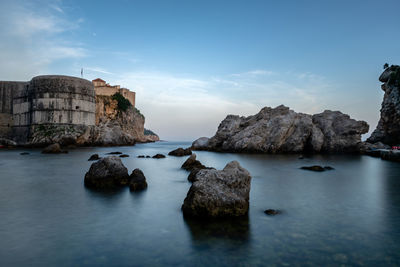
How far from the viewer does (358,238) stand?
6234 millimetres

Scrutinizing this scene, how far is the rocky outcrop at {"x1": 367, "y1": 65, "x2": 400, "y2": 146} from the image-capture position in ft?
140

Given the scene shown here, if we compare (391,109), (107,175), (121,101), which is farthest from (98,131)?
(391,109)

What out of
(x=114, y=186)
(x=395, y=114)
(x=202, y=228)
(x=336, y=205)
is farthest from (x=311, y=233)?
(x=395, y=114)

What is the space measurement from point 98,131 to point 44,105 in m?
9.16

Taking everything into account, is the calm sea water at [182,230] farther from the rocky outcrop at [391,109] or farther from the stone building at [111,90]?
the stone building at [111,90]

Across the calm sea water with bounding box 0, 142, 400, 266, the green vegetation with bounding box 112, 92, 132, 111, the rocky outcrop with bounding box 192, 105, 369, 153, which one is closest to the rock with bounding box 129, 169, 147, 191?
the calm sea water with bounding box 0, 142, 400, 266

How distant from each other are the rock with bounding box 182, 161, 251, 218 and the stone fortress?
41.7 metres

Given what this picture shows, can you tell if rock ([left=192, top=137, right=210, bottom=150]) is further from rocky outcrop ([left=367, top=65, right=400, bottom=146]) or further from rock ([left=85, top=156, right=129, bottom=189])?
rock ([left=85, top=156, right=129, bottom=189])

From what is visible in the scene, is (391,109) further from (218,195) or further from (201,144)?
(218,195)

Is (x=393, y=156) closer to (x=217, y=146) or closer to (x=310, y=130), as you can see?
(x=310, y=130)

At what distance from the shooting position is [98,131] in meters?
47.6

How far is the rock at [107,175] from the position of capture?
11742 millimetres

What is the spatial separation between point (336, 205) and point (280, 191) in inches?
105

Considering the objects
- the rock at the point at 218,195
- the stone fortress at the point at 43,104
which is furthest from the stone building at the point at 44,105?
the rock at the point at 218,195
